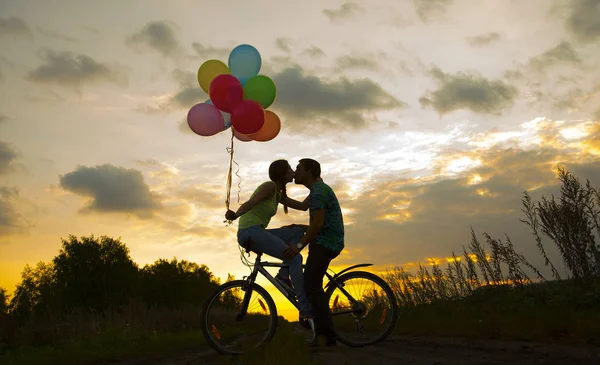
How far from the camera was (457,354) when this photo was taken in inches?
242

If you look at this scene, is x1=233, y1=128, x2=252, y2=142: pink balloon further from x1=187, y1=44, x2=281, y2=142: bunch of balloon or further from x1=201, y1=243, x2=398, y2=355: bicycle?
x1=201, y1=243, x2=398, y2=355: bicycle


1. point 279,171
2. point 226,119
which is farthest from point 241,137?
point 279,171

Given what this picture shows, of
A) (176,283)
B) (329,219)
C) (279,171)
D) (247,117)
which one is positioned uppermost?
(176,283)

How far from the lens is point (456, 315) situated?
378 inches

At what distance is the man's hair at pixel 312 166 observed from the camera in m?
6.98

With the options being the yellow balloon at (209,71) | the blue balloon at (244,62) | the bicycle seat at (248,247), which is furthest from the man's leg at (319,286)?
the yellow balloon at (209,71)

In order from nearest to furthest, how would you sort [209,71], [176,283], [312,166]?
[312,166] → [209,71] → [176,283]

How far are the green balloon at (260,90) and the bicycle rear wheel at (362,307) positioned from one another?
355 centimetres

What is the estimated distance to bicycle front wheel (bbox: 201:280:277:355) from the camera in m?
6.93

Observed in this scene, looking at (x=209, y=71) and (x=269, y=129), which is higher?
(x=209, y=71)

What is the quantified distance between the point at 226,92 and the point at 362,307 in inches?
165

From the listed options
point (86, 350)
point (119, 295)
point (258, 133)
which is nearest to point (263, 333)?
point (258, 133)

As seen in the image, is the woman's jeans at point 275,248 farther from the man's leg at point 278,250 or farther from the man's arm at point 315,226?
the man's arm at point 315,226

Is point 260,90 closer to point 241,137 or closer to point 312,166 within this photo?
point 241,137
